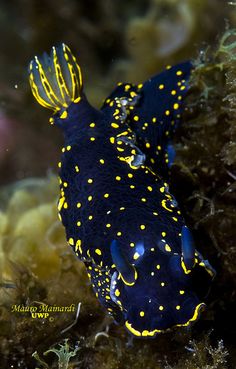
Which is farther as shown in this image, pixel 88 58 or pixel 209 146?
pixel 88 58

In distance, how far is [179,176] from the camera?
4.09 metres

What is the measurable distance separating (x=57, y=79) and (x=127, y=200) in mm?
1409

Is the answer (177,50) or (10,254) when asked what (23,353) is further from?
(177,50)

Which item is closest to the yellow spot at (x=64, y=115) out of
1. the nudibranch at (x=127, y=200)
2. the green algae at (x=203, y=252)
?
the nudibranch at (x=127, y=200)

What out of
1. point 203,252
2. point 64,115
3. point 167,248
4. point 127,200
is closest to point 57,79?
point 64,115

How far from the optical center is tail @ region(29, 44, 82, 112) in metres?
3.78

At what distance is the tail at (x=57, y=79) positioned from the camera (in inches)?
149

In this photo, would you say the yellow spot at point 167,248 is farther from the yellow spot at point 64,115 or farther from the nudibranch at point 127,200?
the yellow spot at point 64,115

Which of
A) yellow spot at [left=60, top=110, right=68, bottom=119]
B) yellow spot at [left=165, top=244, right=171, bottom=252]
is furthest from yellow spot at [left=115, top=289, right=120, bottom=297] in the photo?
yellow spot at [left=60, top=110, right=68, bottom=119]

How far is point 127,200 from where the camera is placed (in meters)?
3.06

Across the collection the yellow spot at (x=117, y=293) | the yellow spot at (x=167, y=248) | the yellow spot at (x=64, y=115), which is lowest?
the yellow spot at (x=117, y=293)

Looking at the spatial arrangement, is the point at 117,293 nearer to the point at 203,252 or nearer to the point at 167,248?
the point at 167,248

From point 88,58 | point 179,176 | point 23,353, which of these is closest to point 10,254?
point 23,353

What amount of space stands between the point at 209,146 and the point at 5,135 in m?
4.13
